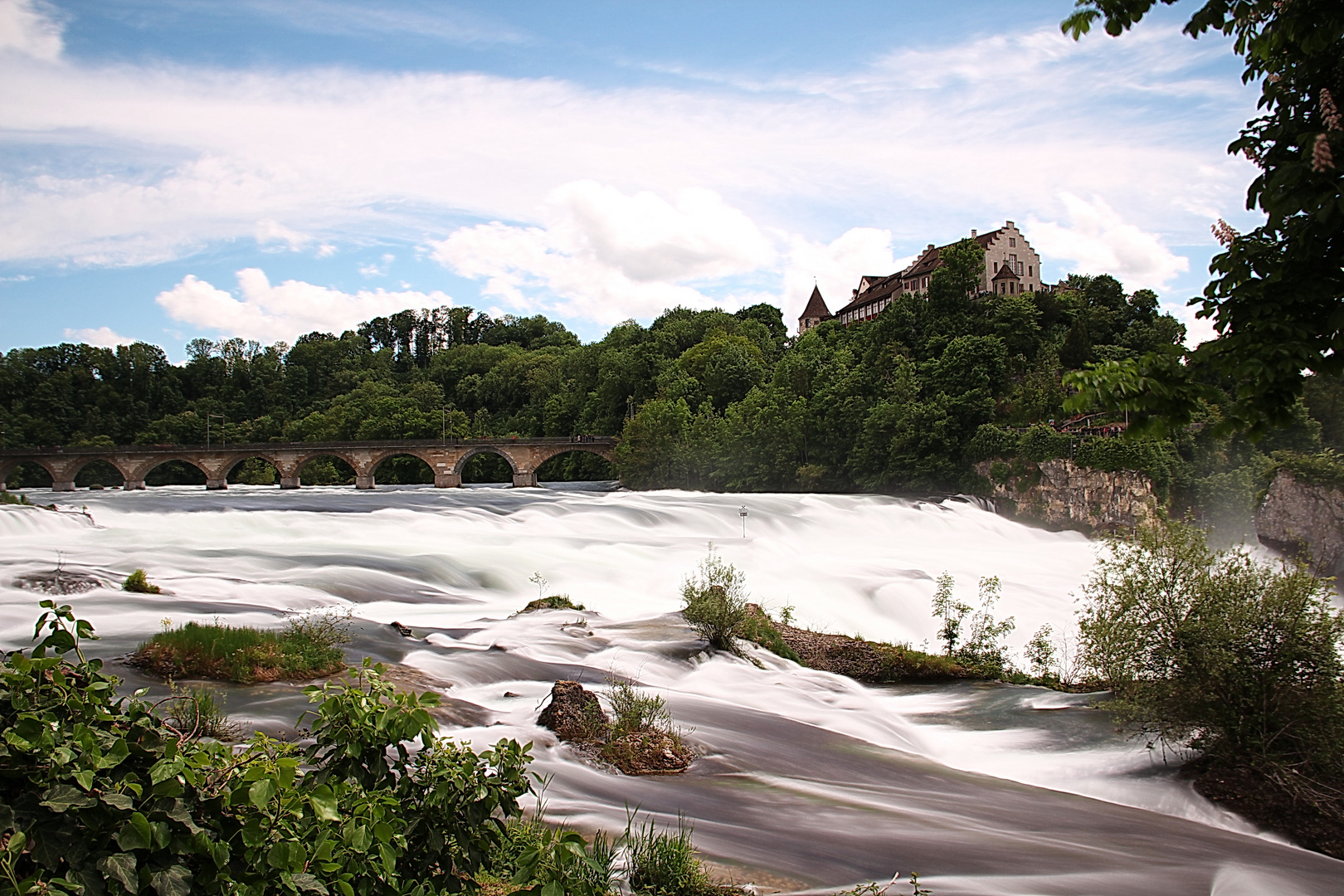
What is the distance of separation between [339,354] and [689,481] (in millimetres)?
89747

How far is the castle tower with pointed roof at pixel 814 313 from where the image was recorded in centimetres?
10206

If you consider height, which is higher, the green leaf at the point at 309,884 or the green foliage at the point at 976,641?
the green leaf at the point at 309,884

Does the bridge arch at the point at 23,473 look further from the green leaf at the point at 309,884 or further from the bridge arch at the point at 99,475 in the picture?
the green leaf at the point at 309,884

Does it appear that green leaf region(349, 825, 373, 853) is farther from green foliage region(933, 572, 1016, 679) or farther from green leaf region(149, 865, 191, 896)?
green foliage region(933, 572, 1016, 679)

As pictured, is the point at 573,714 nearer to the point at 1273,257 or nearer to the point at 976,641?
the point at 1273,257

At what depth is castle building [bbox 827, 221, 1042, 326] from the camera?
7256 cm

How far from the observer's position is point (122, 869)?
110 inches

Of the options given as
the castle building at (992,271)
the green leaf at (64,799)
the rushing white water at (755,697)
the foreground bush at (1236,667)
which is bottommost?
the rushing white water at (755,697)

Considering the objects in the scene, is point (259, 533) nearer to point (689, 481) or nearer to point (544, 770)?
point (544, 770)

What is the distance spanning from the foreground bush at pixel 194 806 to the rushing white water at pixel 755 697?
3.26 meters

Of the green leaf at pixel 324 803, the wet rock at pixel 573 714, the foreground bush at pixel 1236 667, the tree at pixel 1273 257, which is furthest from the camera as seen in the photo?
the wet rock at pixel 573 714

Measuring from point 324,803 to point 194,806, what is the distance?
1.55ft

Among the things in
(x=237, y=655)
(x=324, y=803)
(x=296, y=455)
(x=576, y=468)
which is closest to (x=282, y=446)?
(x=296, y=455)

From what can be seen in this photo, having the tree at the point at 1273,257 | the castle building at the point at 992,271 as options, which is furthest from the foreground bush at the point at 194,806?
the castle building at the point at 992,271
